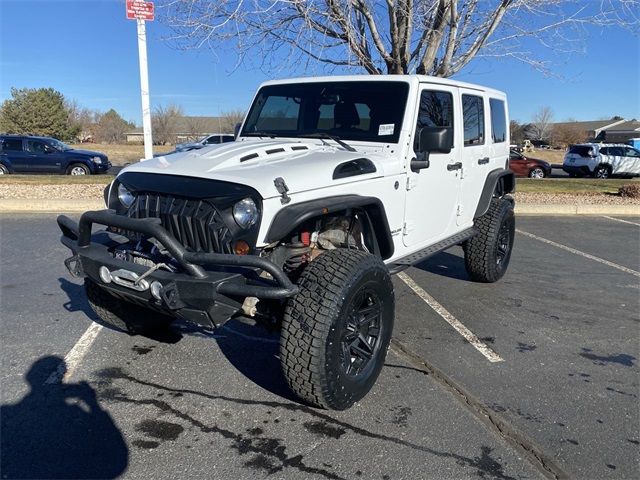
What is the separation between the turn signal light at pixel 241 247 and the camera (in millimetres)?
2826

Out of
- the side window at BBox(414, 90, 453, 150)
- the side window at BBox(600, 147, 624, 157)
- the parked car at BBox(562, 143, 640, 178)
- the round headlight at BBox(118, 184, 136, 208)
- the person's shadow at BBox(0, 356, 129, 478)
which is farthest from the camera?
the side window at BBox(600, 147, 624, 157)

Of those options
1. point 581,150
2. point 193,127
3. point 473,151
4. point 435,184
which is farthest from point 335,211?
point 193,127

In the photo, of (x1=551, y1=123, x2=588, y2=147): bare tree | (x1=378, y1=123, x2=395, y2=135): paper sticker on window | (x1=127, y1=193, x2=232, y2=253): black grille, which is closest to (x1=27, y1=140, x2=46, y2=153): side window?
(x1=378, y1=123, x2=395, y2=135): paper sticker on window

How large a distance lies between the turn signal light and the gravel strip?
901cm

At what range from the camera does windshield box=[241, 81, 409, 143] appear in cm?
412

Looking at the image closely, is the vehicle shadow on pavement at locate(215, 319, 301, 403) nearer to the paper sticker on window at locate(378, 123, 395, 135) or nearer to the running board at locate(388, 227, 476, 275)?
the running board at locate(388, 227, 476, 275)

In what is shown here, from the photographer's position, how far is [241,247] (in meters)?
2.84

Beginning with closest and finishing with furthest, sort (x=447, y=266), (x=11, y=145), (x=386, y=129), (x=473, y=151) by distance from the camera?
(x=386, y=129) → (x=473, y=151) → (x=447, y=266) → (x=11, y=145)

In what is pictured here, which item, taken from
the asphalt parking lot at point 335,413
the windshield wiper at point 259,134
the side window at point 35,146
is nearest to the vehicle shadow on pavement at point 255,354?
the asphalt parking lot at point 335,413

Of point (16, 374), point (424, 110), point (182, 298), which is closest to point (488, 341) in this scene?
point (424, 110)

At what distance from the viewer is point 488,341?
429cm

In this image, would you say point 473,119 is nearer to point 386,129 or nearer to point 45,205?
point 386,129

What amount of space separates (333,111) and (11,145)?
58.1ft

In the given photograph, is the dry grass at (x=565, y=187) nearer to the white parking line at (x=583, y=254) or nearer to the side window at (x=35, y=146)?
the white parking line at (x=583, y=254)
